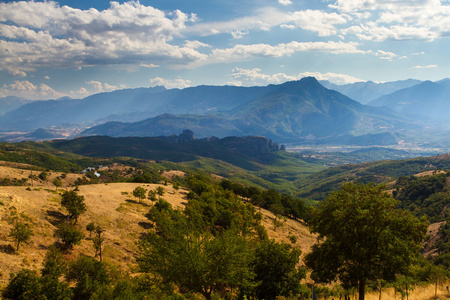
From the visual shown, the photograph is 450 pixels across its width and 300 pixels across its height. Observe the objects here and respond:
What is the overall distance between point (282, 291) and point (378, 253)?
44.7 ft

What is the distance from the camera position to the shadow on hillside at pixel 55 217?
4255 centimetres

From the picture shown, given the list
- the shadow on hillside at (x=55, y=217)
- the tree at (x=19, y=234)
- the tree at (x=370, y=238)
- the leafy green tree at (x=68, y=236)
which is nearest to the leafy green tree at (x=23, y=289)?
the tree at (x=19, y=234)

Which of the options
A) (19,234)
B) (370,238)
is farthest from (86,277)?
(370,238)

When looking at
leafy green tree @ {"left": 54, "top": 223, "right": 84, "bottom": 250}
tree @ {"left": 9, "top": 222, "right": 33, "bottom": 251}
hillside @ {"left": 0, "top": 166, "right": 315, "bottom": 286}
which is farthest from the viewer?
leafy green tree @ {"left": 54, "top": 223, "right": 84, "bottom": 250}

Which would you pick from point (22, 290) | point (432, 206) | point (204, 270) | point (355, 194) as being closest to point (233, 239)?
point (204, 270)

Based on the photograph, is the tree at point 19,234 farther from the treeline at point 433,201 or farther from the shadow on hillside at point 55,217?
the treeline at point 433,201

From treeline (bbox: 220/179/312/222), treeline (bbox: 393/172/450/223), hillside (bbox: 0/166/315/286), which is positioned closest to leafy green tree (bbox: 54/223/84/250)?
hillside (bbox: 0/166/315/286)

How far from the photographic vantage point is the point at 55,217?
4400 centimetres

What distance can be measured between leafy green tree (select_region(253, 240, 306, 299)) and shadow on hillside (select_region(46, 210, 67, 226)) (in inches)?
1327

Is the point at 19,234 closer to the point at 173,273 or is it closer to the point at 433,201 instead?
the point at 173,273

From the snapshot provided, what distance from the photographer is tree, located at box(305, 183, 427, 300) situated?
2245cm

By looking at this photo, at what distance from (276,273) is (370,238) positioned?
1467cm

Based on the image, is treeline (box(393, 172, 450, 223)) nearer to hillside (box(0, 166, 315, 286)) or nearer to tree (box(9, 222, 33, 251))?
hillside (box(0, 166, 315, 286))

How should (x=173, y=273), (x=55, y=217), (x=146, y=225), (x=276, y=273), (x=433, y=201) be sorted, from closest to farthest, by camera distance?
(x=173, y=273) → (x=276, y=273) → (x=55, y=217) → (x=146, y=225) → (x=433, y=201)
